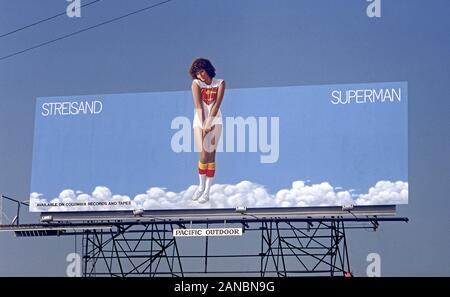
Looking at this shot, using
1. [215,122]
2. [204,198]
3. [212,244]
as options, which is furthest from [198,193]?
[215,122]

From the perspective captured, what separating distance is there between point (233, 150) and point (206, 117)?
1.26 feet

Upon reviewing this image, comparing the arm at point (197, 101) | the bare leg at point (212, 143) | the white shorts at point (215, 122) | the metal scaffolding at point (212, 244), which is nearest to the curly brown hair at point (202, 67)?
the arm at point (197, 101)

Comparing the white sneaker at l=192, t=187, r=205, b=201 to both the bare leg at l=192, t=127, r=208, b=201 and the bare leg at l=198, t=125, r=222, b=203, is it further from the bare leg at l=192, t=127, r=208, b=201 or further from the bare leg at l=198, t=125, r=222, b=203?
the bare leg at l=198, t=125, r=222, b=203

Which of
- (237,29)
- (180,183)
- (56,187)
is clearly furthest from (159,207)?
(237,29)

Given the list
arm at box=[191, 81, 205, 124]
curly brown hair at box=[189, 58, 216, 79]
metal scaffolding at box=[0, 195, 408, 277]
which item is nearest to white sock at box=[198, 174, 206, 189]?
metal scaffolding at box=[0, 195, 408, 277]

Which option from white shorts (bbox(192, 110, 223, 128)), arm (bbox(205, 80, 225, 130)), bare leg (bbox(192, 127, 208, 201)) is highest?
arm (bbox(205, 80, 225, 130))

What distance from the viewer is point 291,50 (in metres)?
8.66

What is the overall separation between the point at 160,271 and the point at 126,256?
1.49 feet

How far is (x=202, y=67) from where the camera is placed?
29.0 feet

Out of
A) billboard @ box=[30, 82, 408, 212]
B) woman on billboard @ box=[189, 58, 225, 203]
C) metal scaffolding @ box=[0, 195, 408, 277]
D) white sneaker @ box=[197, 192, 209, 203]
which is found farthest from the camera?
white sneaker @ box=[197, 192, 209, 203]

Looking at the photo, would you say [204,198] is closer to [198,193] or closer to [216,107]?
[198,193]

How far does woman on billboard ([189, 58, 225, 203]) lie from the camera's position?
890cm

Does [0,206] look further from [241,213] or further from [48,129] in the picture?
[241,213]

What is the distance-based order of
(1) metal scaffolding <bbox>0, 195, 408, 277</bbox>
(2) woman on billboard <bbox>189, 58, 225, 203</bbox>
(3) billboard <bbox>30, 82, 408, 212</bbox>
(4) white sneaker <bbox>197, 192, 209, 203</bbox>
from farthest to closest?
(4) white sneaker <bbox>197, 192, 209, 203</bbox> < (1) metal scaffolding <bbox>0, 195, 408, 277</bbox> < (2) woman on billboard <bbox>189, 58, 225, 203</bbox> < (3) billboard <bbox>30, 82, 408, 212</bbox>
